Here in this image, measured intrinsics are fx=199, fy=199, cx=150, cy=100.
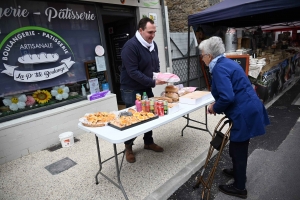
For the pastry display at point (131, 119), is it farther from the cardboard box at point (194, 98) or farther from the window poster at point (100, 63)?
the window poster at point (100, 63)

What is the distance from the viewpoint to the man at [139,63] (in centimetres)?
271

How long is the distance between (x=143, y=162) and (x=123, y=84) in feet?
4.10

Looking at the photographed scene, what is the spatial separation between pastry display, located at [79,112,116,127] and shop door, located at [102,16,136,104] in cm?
347

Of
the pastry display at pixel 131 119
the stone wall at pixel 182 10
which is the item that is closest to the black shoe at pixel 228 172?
the pastry display at pixel 131 119

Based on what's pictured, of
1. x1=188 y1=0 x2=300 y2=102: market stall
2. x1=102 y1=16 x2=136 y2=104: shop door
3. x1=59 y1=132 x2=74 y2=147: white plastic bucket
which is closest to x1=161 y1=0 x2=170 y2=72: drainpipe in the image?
x1=188 y1=0 x2=300 y2=102: market stall

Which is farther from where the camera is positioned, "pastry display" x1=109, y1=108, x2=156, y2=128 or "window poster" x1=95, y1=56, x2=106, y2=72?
"window poster" x1=95, y1=56, x2=106, y2=72

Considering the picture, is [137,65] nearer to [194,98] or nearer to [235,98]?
[194,98]

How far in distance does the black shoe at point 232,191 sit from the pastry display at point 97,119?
1.56 meters

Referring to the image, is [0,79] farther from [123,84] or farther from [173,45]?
[173,45]

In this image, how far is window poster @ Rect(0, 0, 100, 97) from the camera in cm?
343

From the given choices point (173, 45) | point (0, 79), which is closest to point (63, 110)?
point (0, 79)

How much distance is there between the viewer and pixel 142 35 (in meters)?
2.81

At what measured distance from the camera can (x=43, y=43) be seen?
148 inches

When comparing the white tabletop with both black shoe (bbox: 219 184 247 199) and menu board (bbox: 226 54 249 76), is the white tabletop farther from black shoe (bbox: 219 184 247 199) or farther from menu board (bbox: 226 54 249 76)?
menu board (bbox: 226 54 249 76)
